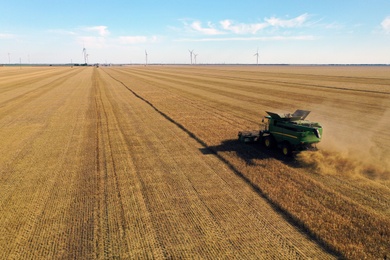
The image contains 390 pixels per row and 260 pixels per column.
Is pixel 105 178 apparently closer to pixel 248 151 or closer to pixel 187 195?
pixel 187 195

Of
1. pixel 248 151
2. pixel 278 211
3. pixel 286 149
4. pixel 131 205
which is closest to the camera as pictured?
pixel 278 211

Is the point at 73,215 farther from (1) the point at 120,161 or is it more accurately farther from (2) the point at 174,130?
(2) the point at 174,130

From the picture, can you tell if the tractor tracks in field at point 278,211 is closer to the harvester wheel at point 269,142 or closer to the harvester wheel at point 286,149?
the harvester wheel at point 269,142

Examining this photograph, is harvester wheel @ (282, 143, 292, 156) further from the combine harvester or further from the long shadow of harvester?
the long shadow of harvester

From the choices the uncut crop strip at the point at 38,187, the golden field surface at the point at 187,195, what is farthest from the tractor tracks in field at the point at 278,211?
the uncut crop strip at the point at 38,187

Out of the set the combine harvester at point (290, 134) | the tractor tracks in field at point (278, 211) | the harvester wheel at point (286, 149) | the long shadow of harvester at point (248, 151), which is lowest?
the tractor tracks in field at point (278, 211)

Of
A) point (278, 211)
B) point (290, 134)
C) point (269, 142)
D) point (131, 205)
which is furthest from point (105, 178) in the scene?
point (290, 134)

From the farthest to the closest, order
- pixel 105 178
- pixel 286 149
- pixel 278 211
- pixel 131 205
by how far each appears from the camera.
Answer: pixel 286 149
pixel 105 178
pixel 131 205
pixel 278 211
